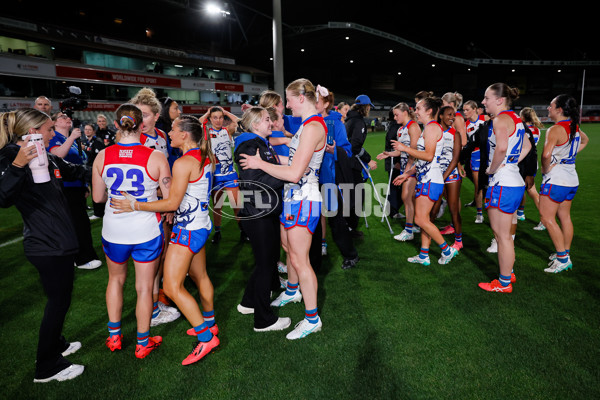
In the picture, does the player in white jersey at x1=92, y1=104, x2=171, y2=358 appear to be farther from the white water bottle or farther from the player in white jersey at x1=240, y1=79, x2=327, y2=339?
the player in white jersey at x1=240, y1=79, x2=327, y2=339

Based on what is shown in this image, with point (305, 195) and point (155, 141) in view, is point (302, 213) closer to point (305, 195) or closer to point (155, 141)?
point (305, 195)

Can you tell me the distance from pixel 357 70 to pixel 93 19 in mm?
33357

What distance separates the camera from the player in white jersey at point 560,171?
4.04 metres

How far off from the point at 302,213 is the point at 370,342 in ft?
4.21

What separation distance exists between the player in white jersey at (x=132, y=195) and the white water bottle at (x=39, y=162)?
1.01 ft

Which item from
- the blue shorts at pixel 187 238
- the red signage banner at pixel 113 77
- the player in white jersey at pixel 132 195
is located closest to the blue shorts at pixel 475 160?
the blue shorts at pixel 187 238

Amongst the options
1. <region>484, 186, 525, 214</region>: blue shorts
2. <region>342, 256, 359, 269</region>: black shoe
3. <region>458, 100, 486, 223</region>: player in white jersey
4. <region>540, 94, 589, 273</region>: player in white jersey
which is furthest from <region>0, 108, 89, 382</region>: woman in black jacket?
<region>458, 100, 486, 223</region>: player in white jersey

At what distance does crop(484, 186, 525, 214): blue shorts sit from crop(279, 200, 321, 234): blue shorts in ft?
6.56

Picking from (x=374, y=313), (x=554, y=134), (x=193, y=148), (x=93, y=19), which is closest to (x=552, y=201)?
(x=554, y=134)

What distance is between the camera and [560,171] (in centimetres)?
419

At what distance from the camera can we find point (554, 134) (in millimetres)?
4066

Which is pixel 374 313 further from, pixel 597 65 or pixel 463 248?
pixel 597 65

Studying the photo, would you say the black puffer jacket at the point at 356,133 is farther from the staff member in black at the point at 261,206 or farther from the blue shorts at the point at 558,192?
the staff member in black at the point at 261,206

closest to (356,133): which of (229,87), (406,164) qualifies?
(406,164)
